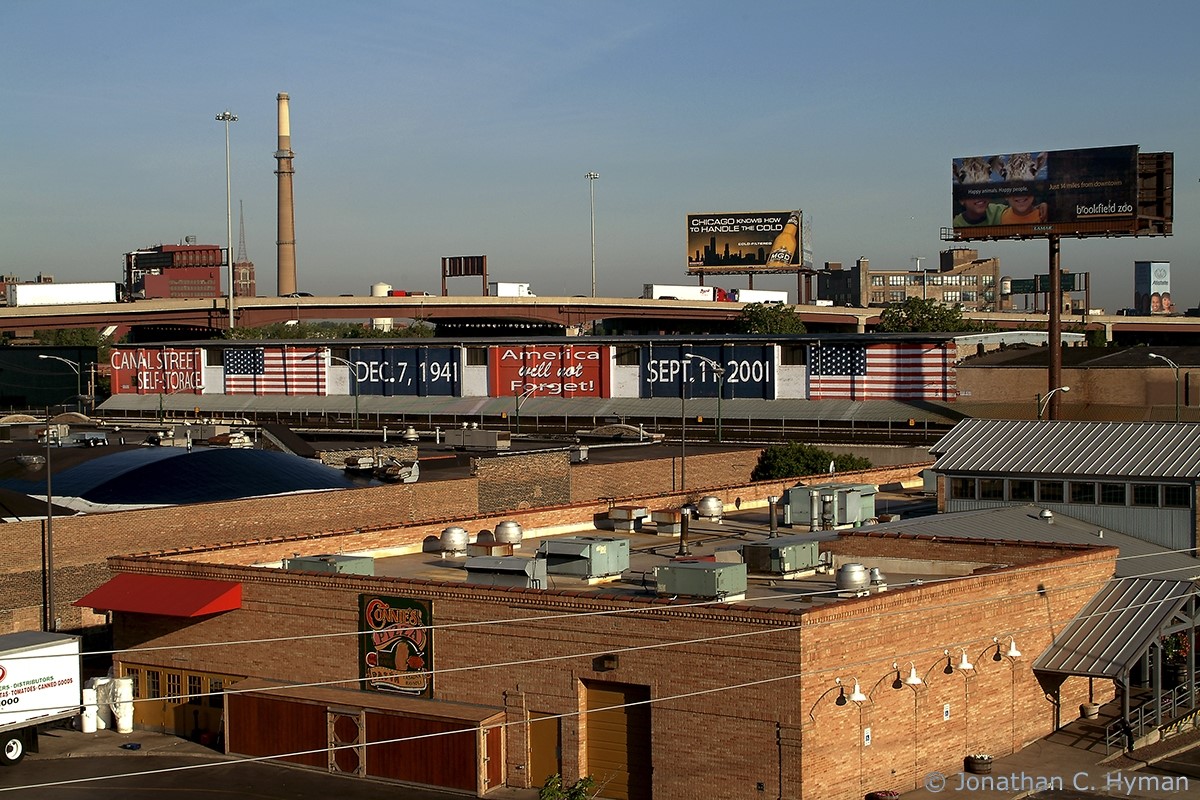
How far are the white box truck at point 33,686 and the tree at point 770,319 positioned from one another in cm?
13130

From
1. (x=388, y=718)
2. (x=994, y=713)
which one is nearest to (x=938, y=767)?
(x=994, y=713)

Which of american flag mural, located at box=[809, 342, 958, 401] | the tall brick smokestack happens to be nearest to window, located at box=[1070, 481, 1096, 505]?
american flag mural, located at box=[809, 342, 958, 401]

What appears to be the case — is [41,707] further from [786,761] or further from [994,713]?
[994,713]

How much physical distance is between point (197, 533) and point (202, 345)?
7763cm

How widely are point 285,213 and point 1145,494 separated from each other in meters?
163

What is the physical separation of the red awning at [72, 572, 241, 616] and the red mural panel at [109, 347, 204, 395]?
91282mm

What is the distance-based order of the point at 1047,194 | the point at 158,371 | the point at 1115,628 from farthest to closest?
the point at 158,371 → the point at 1047,194 → the point at 1115,628

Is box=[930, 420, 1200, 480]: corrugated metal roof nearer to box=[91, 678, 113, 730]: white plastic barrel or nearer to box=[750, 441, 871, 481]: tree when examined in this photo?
box=[750, 441, 871, 481]: tree

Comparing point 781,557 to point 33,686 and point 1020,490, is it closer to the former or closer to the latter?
point 1020,490

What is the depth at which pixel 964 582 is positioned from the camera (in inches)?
1129

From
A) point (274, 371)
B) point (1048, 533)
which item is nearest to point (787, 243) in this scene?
point (274, 371)

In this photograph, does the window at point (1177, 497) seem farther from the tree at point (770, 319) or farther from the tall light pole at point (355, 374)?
the tree at point (770, 319)

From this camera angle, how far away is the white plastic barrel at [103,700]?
33.8 m

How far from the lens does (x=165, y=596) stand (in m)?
32.6
